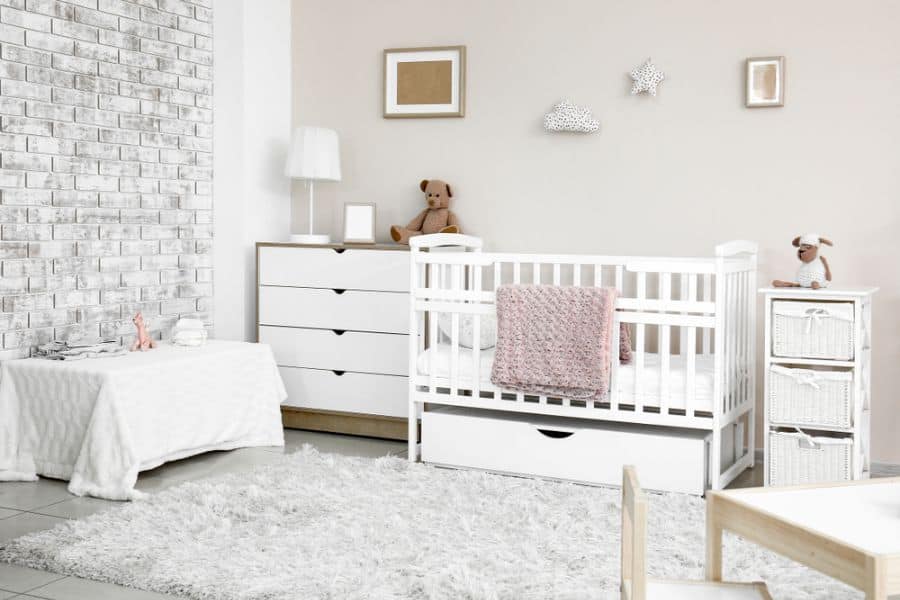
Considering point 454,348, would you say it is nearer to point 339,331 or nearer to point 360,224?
point 339,331

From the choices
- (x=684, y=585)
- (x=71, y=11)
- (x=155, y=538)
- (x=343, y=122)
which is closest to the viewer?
(x=684, y=585)

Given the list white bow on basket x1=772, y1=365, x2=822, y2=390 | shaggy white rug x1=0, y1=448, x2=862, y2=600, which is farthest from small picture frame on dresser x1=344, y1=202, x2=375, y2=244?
white bow on basket x1=772, y1=365, x2=822, y2=390

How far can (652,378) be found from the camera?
3154 millimetres

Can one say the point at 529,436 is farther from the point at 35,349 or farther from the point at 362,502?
the point at 35,349

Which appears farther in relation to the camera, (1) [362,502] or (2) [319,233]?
(2) [319,233]

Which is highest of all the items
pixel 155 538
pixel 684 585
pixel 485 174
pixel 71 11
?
pixel 71 11

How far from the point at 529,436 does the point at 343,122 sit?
6.14 ft

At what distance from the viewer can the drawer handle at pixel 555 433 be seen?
3306 millimetres

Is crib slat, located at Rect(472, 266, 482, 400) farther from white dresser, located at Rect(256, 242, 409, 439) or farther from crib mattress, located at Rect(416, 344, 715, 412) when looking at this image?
white dresser, located at Rect(256, 242, 409, 439)

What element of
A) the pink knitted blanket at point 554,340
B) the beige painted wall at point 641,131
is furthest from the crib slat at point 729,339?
the beige painted wall at point 641,131

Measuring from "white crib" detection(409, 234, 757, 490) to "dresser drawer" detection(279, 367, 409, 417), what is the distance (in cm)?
22

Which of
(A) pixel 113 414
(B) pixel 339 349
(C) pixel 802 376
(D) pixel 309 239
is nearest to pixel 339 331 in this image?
(B) pixel 339 349

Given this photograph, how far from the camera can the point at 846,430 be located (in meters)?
3.01

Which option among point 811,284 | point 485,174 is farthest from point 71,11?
point 811,284
